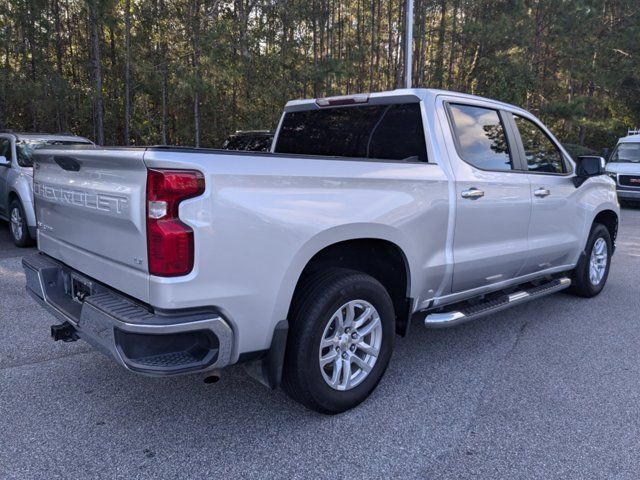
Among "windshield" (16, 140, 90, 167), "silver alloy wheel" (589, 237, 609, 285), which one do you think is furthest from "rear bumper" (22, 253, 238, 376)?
"windshield" (16, 140, 90, 167)

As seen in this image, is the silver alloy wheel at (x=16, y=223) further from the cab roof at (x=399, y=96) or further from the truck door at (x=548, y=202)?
the truck door at (x=548, y=202)

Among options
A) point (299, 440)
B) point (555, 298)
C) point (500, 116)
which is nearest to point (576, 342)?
point (555, 298)

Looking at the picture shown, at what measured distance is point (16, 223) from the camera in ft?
25.8

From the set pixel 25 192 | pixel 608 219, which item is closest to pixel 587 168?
pixel 608 219

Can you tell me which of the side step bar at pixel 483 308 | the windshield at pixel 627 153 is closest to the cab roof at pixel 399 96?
the side step bar at pixel 483 308

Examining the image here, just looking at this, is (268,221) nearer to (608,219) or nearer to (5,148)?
(608,219)

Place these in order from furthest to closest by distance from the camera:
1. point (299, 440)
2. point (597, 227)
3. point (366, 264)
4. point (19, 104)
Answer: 1. point (19, 104)
2. point (597, 227)
3. point (366, 264)
4. point (299, 440)

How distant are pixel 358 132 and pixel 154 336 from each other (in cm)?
243

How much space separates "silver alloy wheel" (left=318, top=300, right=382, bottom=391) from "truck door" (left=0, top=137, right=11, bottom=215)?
7.12m

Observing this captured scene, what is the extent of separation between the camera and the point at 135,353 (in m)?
2.42

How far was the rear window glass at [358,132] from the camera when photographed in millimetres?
3797

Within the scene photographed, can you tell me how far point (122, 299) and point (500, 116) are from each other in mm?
3236

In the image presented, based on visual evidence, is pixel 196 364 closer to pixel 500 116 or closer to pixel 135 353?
pixel 135 353

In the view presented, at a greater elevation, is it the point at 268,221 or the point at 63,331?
the point at 268,221
